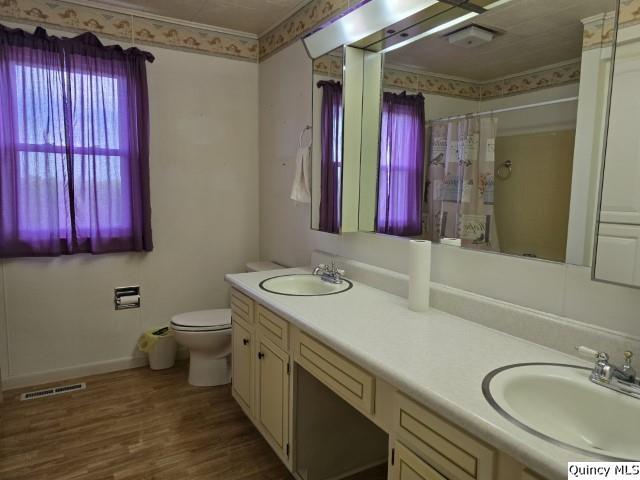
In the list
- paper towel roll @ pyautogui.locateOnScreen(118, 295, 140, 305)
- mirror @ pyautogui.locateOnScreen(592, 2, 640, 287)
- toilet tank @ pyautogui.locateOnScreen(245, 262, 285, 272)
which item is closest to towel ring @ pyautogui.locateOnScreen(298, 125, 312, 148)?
toilet tank @ pyautogui.locateOnScreen(245, 262, 285, 272)

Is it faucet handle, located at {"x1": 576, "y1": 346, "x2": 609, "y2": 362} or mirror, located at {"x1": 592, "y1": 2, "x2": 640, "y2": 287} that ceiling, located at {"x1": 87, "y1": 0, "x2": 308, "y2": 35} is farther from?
faucet handle, located at {"x1": 576, "y1": 346, "x2": 609, "y2": 362}

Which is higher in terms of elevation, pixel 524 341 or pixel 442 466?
pixel 524 341

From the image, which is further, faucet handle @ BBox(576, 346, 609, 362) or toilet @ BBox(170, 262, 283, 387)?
toilet @ BBox(170, 262, 283, 387)

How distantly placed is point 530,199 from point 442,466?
0.91 meters

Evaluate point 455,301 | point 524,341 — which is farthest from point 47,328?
point 524,341

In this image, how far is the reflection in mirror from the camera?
7.79ft

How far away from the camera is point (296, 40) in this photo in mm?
2848

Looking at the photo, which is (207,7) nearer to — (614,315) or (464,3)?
(464,3)

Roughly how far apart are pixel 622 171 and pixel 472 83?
703 millimetres

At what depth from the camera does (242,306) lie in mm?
2258

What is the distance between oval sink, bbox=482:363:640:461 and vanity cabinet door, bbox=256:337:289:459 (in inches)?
37.7

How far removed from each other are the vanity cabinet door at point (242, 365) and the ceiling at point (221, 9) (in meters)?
2.00

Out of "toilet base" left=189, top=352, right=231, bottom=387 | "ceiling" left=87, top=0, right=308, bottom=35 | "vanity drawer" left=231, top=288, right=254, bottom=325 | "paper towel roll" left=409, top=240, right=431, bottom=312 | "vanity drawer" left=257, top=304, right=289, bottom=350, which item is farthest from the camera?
"toilet base" left=189, top=352, right=231, bottom=387

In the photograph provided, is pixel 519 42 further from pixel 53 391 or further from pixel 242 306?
pixel 53 391
